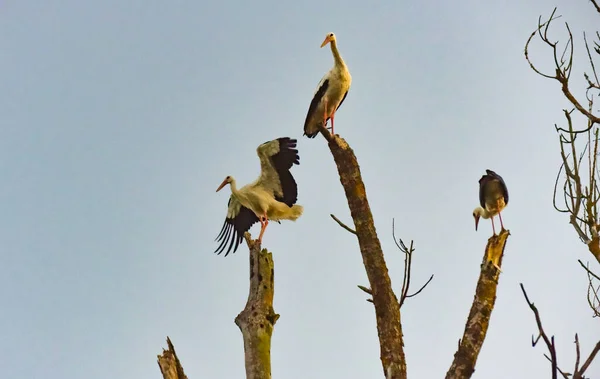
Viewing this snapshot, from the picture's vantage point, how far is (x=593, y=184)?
316 cm

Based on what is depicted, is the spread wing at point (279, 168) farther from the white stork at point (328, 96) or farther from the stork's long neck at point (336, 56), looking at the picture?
the stork's long neck at point (336, 56)

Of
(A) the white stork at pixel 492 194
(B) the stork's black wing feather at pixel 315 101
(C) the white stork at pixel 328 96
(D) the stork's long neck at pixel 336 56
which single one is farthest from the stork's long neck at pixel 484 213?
(D) the stork's long neck at pixel 336 56

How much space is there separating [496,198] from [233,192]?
12.7 ft

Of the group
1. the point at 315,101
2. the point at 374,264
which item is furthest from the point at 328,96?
the point at 374,264

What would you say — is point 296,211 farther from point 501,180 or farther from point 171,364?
point 171,364

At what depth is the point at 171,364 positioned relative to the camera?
3559 millimetres

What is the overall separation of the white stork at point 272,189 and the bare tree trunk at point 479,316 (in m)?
4.96

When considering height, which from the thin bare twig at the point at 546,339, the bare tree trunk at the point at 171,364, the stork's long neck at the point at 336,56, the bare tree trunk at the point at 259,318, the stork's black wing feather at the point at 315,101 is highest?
the stork's long neck at the point at 336,56

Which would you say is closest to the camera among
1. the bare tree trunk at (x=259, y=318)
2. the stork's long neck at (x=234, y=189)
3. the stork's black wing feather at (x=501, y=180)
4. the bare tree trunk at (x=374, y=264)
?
the bare tree trunk at (x=374, y=264)

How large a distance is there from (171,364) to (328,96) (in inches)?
227

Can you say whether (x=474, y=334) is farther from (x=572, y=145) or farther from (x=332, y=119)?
(x=332, y=119)

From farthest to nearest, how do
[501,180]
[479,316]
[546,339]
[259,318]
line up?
[501,180]
[259,318]
[479,316]
[546,339]

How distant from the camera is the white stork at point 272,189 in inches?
343

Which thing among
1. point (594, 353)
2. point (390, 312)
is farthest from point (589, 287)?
point (594, 353)
